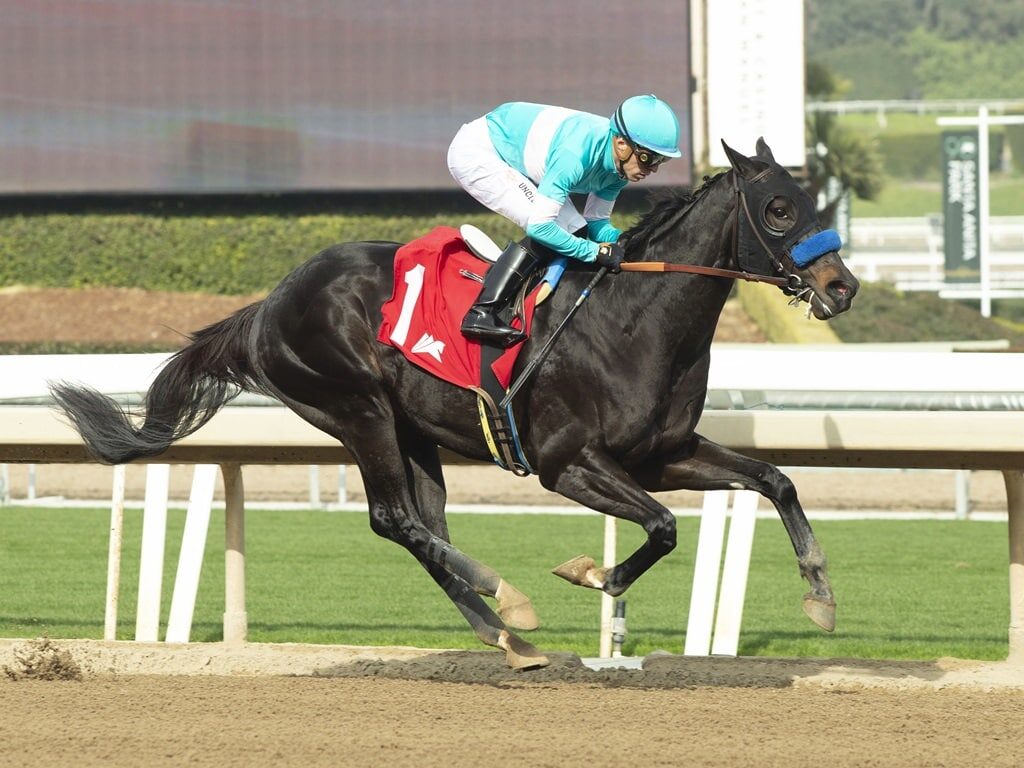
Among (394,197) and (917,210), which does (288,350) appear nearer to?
(394,197)

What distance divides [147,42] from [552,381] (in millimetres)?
19850

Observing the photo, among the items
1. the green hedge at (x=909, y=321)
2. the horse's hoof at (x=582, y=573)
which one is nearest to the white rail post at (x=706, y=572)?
the horse's hoof at (x=582, y=573)

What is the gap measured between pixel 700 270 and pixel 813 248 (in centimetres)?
36

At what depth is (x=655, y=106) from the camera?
179 inches

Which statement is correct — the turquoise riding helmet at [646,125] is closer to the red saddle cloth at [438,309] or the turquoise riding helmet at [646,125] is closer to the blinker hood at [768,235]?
the blinker hood at [768,235]

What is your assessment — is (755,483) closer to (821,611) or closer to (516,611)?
(821,611)

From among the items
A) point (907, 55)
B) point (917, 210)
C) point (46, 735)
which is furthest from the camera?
point (907, 55)

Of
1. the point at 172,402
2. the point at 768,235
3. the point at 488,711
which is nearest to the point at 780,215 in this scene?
the point at 768,235

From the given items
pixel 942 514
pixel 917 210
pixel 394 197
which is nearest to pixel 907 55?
pixel 917 210

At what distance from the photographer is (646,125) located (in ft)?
14.6

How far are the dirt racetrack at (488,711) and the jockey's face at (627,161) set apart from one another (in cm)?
145

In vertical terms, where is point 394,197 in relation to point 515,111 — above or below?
below

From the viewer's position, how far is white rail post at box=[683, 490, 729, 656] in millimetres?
5586

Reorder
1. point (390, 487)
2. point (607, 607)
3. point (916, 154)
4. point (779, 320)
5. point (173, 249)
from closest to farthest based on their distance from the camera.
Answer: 1. point (390, 487)
2. point (607, 607)
3. point (779, 320)
4. point (173, 249)
5. point (916, 154)
